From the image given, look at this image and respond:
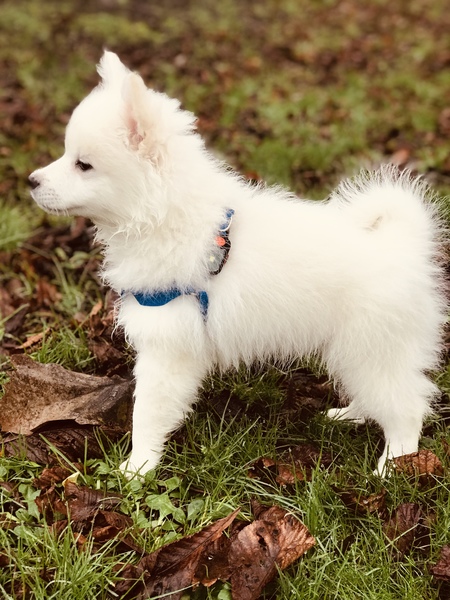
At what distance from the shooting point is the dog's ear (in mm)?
2371

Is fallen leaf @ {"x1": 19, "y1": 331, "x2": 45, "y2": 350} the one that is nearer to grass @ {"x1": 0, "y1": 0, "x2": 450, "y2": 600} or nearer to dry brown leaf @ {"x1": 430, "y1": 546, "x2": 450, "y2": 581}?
grass @ {"x1": 0, "y1": 0, "x2": 450, "y2": 600}

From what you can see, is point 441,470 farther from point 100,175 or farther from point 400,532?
point 100,175

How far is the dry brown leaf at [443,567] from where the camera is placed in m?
2.10

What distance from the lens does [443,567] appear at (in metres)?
2.12

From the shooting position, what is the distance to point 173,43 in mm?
8742

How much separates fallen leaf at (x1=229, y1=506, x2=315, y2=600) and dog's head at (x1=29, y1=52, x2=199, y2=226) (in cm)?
118

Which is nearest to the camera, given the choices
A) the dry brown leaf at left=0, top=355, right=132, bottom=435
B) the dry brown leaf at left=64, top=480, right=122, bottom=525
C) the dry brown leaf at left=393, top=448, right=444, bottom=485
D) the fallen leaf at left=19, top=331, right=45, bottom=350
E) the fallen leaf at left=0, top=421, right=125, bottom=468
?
the dry brown leaf at left=64, top=480, right=122, bottom=525

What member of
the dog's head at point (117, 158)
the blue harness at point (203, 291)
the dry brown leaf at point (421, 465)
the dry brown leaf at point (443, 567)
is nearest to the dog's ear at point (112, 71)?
the dog's head at point (117, 158)

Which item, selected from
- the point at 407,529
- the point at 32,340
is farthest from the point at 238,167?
the point at 407,529

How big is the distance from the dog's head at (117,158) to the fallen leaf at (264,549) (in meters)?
1.18

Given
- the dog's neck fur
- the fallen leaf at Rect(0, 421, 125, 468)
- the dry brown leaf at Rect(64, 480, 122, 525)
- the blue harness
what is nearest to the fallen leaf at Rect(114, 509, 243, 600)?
the dry brown leaf at Rect(64, 480, 122, 525)

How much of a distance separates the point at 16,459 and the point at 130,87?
1.49m

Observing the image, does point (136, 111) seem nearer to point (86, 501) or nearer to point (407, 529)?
point (86, 501)

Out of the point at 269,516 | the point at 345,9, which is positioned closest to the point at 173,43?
the point at 345,9
